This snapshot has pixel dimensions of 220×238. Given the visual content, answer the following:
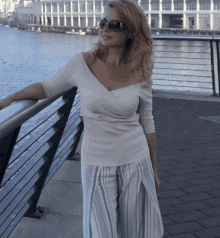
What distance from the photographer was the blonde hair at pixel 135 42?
1.54 m

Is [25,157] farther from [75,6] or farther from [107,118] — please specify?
[75,6]

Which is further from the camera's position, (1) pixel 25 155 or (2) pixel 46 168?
(2) pixel 46 168

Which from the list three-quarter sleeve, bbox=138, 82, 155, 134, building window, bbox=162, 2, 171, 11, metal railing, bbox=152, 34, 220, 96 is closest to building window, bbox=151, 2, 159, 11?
building window, bbox=162, 2, 171, 11

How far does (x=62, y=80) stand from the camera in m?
1.63

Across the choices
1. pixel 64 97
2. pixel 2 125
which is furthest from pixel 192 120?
pixel 2 125

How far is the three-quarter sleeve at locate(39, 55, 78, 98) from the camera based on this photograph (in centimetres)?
158

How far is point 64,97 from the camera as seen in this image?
288 centimetres

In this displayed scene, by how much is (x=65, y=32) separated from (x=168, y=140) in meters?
95.4

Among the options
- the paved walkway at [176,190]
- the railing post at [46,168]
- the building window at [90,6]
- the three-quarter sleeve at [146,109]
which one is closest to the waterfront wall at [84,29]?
the building window at [90,6]

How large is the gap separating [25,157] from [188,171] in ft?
6.48

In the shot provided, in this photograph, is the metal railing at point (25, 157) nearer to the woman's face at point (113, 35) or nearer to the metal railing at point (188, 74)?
the woman's face at point (113, 35)

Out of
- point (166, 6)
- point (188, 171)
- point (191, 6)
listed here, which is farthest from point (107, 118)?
point (166, 6)

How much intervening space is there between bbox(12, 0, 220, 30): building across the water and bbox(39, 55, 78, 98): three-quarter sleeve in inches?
1706

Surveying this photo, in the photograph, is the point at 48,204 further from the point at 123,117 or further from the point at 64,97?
the point at 123,117
